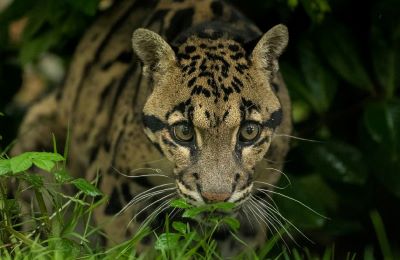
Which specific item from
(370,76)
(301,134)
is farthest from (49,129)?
(370,76)

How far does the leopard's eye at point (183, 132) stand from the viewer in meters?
5.02

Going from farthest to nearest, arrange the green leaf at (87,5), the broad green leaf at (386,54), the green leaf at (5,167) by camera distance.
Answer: the broad green leaf at (386,54), the green leaf at (87,5), the green leaf at (5,167)

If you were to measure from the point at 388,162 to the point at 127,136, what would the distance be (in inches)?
84.3

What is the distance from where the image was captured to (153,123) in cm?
523

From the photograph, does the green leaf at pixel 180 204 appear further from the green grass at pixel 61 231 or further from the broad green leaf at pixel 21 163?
the broad green leaf at pixel 21 163

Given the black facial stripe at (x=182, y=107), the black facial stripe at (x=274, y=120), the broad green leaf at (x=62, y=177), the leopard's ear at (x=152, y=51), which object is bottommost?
the broad green leaf at (x=62, y=177)

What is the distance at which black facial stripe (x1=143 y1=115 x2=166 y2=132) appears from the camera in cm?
518

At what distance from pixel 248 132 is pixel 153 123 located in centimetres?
55

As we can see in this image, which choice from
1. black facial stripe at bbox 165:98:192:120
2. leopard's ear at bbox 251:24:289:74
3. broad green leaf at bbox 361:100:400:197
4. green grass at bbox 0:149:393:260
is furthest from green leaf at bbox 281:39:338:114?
green grass at bbox 0:149:393:260

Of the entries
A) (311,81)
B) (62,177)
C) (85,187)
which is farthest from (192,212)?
A: (311,81)

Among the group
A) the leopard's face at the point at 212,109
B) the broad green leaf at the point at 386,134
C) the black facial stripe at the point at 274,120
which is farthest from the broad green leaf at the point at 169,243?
the broad green leaf at the point at 386,134

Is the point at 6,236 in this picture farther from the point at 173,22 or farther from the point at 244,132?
the point at 173,22

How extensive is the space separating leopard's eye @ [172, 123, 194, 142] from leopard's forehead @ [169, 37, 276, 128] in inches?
2.9

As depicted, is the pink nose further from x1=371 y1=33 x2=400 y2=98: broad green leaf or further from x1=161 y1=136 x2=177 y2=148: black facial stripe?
x1=371 y1=33 x2=400 y2=98: broad green leaf
